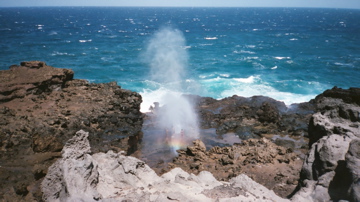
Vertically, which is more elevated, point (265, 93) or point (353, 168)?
point (353, 168)

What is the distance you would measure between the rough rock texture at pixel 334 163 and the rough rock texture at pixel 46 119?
10.7 m

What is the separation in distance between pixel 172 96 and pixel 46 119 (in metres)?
15.4

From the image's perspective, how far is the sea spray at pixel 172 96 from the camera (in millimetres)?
21094

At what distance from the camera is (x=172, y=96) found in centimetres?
3081

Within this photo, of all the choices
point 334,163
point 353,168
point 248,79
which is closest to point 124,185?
point 334,163

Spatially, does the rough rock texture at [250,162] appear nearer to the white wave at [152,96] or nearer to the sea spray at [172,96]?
the sea spray at [172,96]

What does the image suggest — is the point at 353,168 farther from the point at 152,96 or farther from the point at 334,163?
the point at 152,96

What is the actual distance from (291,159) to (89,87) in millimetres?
18826

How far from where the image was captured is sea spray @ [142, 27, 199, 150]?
2109 cm

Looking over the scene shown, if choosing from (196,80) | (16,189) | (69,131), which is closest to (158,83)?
(196,80)

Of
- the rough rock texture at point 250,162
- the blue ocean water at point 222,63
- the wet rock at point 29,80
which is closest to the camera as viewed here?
the rough rock texture at point 250,162

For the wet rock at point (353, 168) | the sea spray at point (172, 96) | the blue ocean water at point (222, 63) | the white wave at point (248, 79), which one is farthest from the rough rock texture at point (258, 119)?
the white wave at point (248, 79)

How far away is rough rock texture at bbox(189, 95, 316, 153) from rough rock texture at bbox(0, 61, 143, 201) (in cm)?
691

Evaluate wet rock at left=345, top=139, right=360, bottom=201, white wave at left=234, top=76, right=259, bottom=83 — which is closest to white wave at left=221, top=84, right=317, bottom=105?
white wave at left=234, top=76, right=259, bottom=83
